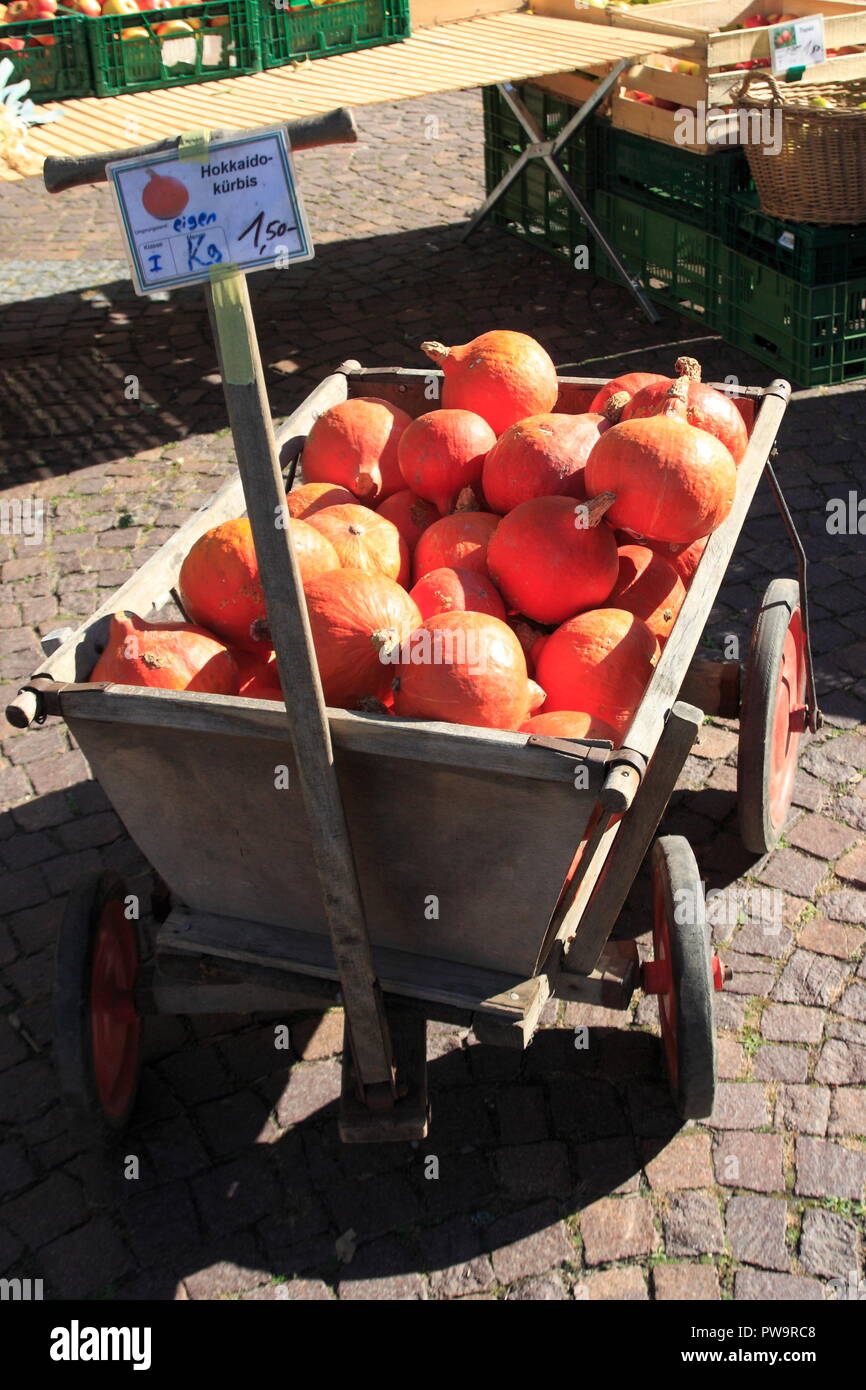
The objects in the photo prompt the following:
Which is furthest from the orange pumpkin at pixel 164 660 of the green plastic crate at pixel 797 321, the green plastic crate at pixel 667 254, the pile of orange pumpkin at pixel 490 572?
the green plastic crate at pixel 667 254

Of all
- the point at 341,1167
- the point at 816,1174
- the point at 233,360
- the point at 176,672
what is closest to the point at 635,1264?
the point at 816,1174

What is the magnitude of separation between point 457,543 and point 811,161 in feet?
12.9

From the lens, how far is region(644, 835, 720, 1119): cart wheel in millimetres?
2609

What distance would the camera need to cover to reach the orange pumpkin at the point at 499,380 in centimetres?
331

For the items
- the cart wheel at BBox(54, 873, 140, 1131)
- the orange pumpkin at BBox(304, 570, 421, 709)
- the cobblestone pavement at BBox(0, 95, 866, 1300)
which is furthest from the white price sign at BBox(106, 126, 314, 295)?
the cobblestone pavement at BBox(0, 95, 866, 1300)

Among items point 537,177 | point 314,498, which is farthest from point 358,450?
point 537,177

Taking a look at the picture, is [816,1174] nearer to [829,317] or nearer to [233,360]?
[233,360]

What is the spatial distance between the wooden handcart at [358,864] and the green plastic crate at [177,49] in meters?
4.17

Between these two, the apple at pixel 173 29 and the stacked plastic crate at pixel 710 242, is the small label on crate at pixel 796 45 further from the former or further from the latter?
the apple at pixel 173 29

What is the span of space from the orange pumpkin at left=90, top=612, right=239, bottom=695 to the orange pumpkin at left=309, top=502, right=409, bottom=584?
40 cm

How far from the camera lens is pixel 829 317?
6121mm

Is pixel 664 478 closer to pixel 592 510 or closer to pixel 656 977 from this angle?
pixel 592 510

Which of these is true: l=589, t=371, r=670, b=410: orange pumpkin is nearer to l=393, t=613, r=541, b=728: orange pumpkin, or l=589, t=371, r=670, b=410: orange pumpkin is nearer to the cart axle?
l=393, t=613, r=541, b=728: orange pumpkin

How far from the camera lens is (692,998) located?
2607 mm
